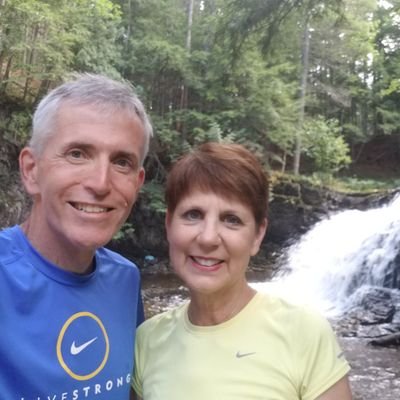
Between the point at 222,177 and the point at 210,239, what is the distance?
21cm

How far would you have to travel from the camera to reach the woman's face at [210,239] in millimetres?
1754

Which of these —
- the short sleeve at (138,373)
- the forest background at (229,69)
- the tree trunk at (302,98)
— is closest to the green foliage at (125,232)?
the forest background at (229,69)

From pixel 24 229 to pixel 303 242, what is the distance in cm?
1645

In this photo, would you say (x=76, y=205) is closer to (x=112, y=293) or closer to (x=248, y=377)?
(x=112, y=293)

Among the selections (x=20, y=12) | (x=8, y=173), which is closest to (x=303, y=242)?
(x=8, y=173)

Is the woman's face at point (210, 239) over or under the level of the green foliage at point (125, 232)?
over

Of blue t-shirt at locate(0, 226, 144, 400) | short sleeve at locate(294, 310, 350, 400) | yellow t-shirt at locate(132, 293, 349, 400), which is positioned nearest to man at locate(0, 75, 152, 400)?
blue t-shirt at locate(0, 226, 144, 400)

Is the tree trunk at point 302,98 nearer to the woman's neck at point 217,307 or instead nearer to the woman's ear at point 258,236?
the woman's ear at point 258,236

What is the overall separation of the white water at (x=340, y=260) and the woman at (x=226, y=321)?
9.69m

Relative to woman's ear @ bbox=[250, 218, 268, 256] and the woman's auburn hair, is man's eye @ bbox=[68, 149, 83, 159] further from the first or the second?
woman's ear @ bbox=[250, 218, 268, 256]

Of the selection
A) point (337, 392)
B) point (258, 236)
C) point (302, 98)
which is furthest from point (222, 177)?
point (302, 98)

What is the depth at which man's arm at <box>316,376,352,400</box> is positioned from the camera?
5.18 ft

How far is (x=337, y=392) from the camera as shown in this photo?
158cm

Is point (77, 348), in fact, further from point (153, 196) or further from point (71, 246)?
point (153, 196)
